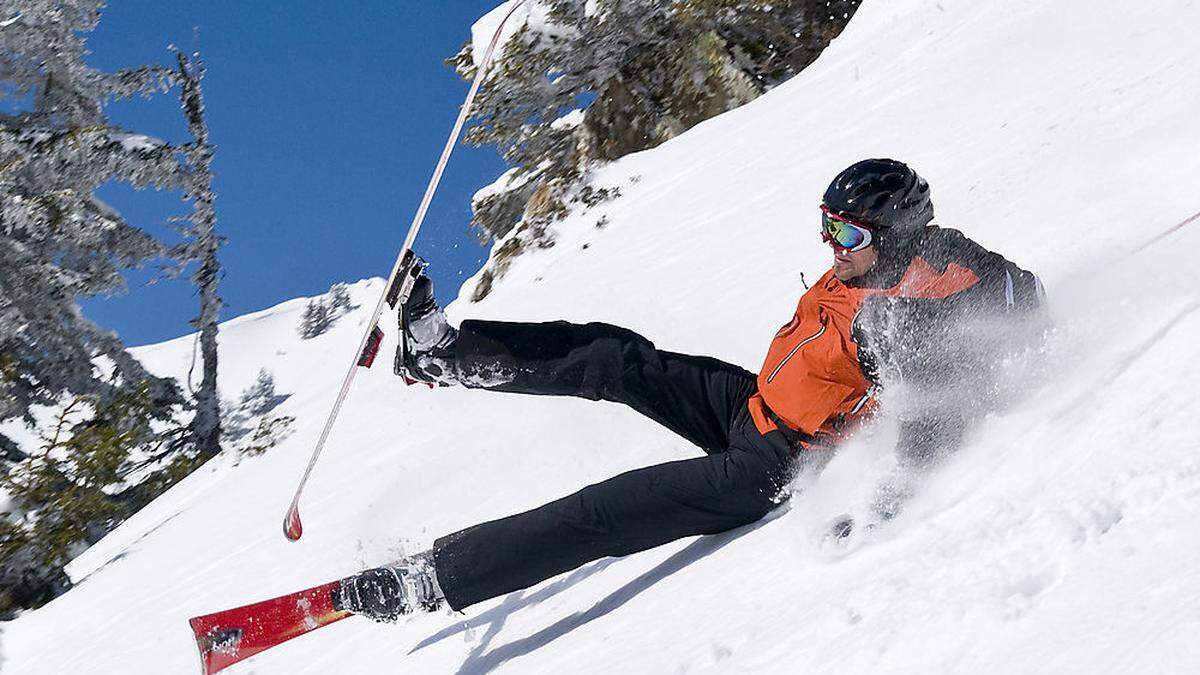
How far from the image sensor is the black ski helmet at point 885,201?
3.35 m

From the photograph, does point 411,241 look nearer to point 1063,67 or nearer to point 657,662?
point 657,662

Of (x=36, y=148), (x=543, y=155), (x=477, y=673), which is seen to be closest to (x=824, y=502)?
(x=477, y=673)

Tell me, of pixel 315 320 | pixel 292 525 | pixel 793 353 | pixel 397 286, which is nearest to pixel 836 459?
pixel 793 353

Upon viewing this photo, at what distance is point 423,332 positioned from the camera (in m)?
3.97

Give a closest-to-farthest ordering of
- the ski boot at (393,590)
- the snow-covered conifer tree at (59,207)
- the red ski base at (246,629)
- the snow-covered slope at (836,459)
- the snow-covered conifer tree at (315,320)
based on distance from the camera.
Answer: the snow-covered slope at (836,459) < the ski boot at (393,590) < the red ski base at (246,629) < the snow-covered conifer tree at (59,207) < the snow-covered conifer tree at (315,320)

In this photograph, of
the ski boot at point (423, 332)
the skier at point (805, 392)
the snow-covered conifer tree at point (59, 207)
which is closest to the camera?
the skier at point (805, 392)

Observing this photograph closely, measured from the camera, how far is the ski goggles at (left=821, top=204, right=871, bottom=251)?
3367 millimetres

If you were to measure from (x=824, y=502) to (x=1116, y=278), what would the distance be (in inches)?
55.3

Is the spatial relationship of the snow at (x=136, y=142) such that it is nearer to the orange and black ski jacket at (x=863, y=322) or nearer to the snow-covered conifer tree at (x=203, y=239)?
the snow-covered conifer tree at (x=203, y=239)

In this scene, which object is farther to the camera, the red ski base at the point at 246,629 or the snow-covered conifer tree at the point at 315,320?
the snow-covered conifer tree at the point at 315,320

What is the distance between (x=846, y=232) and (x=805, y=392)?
545mm

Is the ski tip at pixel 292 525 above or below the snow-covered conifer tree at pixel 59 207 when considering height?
below

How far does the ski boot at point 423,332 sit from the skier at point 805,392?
1.83 ft

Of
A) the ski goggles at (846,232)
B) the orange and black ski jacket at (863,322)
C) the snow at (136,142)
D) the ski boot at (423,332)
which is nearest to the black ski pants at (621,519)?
the orange and black ski jacket at (863,322)
